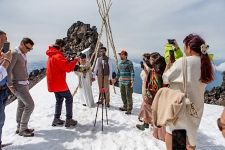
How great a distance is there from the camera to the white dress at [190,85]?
4.22 meters

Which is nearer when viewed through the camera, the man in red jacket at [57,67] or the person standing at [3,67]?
the person standing at [3,67]

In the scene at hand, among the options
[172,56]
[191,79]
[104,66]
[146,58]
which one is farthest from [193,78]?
[104,66]

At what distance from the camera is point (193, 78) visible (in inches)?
168

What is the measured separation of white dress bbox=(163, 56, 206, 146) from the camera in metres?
4.22

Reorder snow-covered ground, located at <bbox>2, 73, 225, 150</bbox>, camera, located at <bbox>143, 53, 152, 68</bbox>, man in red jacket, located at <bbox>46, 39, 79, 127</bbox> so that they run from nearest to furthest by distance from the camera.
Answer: snow-covered ground, located at <bbox>2, 73, 225, 150</bbox>, man in red jacket, located at <bbox>46, 39, 79, 127</bbox>, camera, located at <bbox>143, 53, 152, 68</bbox>

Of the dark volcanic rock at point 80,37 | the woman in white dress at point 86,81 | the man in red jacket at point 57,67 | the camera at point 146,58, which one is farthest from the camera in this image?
the dark volcanic rock at point 80,37

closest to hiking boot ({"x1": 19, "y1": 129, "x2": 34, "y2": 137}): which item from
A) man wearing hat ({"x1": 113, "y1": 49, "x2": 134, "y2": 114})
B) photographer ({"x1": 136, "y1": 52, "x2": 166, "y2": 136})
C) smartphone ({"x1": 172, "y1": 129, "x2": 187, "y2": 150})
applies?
photographer ({"x1": 136, "y1": 52, "x2": 166, "y2": 136})

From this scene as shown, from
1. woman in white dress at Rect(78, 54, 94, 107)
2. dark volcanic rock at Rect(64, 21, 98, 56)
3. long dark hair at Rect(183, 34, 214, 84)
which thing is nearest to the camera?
long dark hair at Rect(183, 34, 214, 84)

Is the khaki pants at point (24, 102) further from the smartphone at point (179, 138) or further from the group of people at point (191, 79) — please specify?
the smartphone at point (179, 138)

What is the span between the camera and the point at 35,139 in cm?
736

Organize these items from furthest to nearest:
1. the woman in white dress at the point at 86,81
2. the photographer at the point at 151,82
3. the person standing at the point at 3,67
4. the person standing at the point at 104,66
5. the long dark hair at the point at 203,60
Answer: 1. the person standing at the point at 104,66
2. the woman in white dress at the point at 86,81
3. the photographer at the point at 151,82
4. the person standing at the point at 3,67
5. the long dark hair at the point at 203,60

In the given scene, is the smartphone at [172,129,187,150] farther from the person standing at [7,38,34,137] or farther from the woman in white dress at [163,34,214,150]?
the person standing at [7,38,34,137]

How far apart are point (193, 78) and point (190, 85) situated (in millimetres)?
100

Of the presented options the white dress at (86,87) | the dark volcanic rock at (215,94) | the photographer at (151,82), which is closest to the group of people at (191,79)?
the photographer at (151,82)
